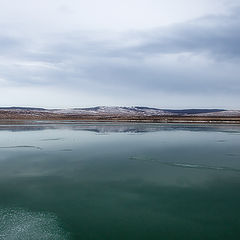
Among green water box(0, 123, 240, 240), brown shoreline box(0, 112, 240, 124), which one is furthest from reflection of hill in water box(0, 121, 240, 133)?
green water box(0, 123, 240, 240)

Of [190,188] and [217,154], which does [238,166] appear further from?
[190,188]

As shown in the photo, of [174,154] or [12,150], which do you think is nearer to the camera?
[174,154]

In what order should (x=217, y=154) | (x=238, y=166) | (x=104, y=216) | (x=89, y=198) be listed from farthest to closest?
(x=217, y=154)
(x=238, y=166)
(x=89, y=198)
(x=104, y=216)

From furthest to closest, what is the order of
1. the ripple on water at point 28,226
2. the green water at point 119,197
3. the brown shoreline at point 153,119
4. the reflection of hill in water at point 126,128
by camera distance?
1. the brown shoreline at point 153,119
2. the reflection of hill in water at point 126,128
3. the green water at point 119,197
4. the ripple on water at point 28,226

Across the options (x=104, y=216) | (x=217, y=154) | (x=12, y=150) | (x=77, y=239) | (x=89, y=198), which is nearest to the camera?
(x=77, y=239)

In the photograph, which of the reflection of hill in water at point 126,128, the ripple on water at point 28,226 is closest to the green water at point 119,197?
the ripple on water at point 28,226

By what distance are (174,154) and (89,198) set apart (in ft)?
26.8

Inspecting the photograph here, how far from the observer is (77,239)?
5.66m

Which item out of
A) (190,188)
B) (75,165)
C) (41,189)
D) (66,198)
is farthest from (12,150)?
(190,188)

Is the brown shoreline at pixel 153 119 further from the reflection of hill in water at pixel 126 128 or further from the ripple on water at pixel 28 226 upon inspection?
the ripple on water at pixel 28 226

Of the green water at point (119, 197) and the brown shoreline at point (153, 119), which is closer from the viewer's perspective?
the green water at point (119, 197)

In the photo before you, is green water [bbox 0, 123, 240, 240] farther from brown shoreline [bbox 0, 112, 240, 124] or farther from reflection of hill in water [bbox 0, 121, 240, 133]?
brown shoreline [bbox 0, 112, 240, 124]

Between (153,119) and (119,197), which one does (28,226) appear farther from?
(153,119)

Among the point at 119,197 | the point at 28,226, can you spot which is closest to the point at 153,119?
the point at 119,197
